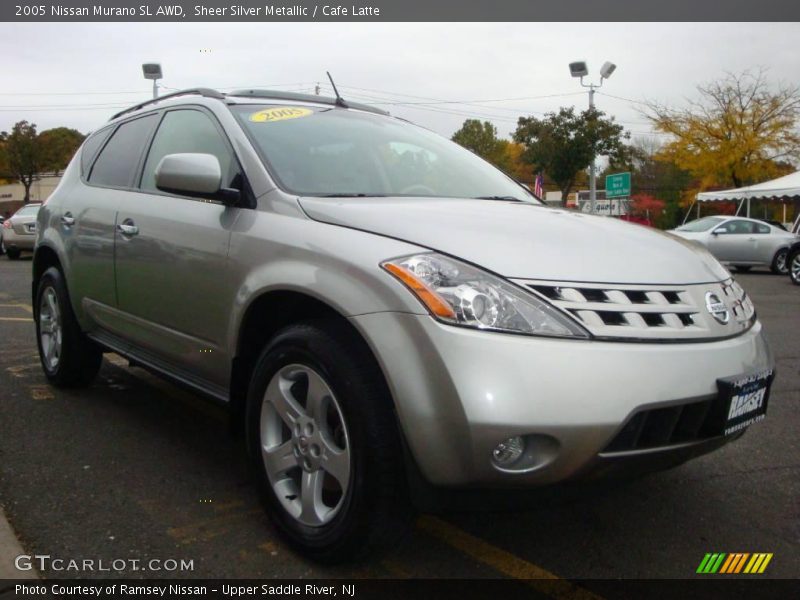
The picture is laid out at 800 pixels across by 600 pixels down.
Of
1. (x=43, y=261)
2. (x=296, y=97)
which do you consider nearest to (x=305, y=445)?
(x=296, y=97)

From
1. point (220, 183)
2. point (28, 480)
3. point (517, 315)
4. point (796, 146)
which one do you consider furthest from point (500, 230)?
point (796, 146)

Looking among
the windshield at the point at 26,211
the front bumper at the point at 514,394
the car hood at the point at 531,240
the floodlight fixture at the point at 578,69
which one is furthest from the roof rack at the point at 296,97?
the floodlight fixture at the point at 578,69

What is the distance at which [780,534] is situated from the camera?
281 cm

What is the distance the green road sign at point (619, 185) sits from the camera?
25.6 m

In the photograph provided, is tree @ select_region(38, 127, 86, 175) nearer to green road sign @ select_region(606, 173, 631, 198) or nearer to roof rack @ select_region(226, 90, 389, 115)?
green road sign @ select_region(606, 173, 631, 198)

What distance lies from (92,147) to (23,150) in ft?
177

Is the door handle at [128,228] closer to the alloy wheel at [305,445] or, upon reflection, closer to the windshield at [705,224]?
the alloy wheel at [305,445]

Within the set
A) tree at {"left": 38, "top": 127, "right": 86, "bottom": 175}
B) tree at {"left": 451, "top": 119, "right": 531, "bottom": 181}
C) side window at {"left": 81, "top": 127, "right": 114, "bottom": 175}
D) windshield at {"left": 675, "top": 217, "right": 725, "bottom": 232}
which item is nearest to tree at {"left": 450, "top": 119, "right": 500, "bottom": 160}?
tree at {"left": 451, "top": 119, "right": 531, "bottom": 181}

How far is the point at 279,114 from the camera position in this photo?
11.2ft

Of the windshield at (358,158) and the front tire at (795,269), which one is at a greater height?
the windshield at (358,158)

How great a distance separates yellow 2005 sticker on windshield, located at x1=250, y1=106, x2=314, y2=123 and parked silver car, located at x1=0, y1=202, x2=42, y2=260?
52.7ft
